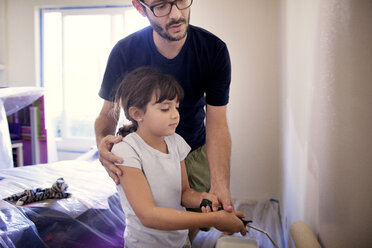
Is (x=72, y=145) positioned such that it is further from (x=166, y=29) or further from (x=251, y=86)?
(x=166, y=29)

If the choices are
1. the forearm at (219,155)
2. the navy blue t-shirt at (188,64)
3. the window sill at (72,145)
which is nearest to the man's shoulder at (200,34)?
Answer: the navy blue t-shirt at (188,64)

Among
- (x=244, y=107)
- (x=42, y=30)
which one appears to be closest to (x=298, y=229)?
(x=244, y=107)

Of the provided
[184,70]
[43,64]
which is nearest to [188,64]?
[184,70]

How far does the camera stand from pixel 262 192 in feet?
6.59

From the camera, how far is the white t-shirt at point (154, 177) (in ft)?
2.30

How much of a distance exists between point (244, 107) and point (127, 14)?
1.16 metres

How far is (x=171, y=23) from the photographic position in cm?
71

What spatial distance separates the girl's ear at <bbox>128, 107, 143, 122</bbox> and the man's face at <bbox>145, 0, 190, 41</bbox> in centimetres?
19

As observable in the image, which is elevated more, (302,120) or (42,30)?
(42,30)

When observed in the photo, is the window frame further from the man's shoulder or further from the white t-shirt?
the white t-shirt

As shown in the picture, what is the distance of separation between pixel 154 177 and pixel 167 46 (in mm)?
328

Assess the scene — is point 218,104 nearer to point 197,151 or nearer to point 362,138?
point 197,151

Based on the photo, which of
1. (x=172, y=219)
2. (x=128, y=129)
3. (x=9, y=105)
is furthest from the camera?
(x=9, y=105)

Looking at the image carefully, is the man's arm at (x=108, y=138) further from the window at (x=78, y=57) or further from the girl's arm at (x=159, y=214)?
the window at (x=78, y=57)
